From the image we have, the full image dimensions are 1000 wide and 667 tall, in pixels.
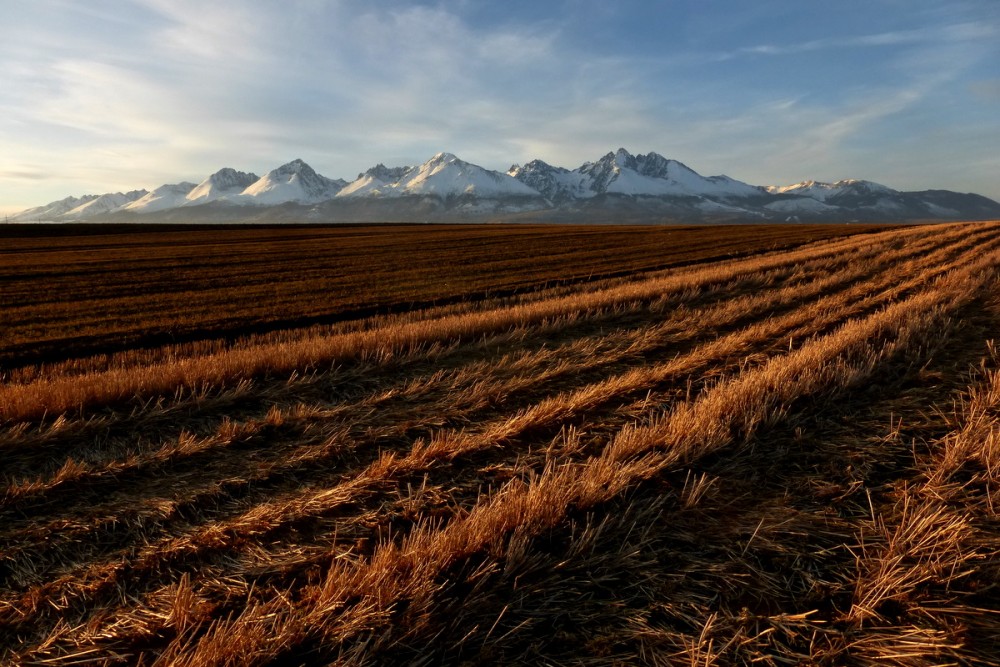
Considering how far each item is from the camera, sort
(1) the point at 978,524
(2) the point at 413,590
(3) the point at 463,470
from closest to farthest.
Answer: (2) the point at 413,590, (1) the point at 978,524, (3) the point at 463,470

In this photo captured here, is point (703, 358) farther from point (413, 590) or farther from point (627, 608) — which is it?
point (413, 590)

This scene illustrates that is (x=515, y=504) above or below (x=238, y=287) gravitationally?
above

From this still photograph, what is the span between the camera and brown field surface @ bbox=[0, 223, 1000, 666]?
2.75 metres

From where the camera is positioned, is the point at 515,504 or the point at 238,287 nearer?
the point at 515,504

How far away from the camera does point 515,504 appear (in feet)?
→ 11.8

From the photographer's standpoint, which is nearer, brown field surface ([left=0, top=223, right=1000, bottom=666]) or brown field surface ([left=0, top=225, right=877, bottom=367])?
brown field surface ([left=0, top=223, right=1000, bottom=666])

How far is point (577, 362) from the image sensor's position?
879cm

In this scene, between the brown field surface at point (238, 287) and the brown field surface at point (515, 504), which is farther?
the brown field surface at point (238, 287)

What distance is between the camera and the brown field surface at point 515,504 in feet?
9.02

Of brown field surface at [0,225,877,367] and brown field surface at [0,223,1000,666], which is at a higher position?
brown field surface at [0,223,1000,666]

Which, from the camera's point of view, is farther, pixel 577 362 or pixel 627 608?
pixel 577 362

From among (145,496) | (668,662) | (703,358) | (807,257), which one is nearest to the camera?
(668,662)

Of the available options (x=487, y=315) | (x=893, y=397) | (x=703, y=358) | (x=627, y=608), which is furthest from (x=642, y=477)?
(x=487, y=315)

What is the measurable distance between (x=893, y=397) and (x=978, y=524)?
3.04 meters
